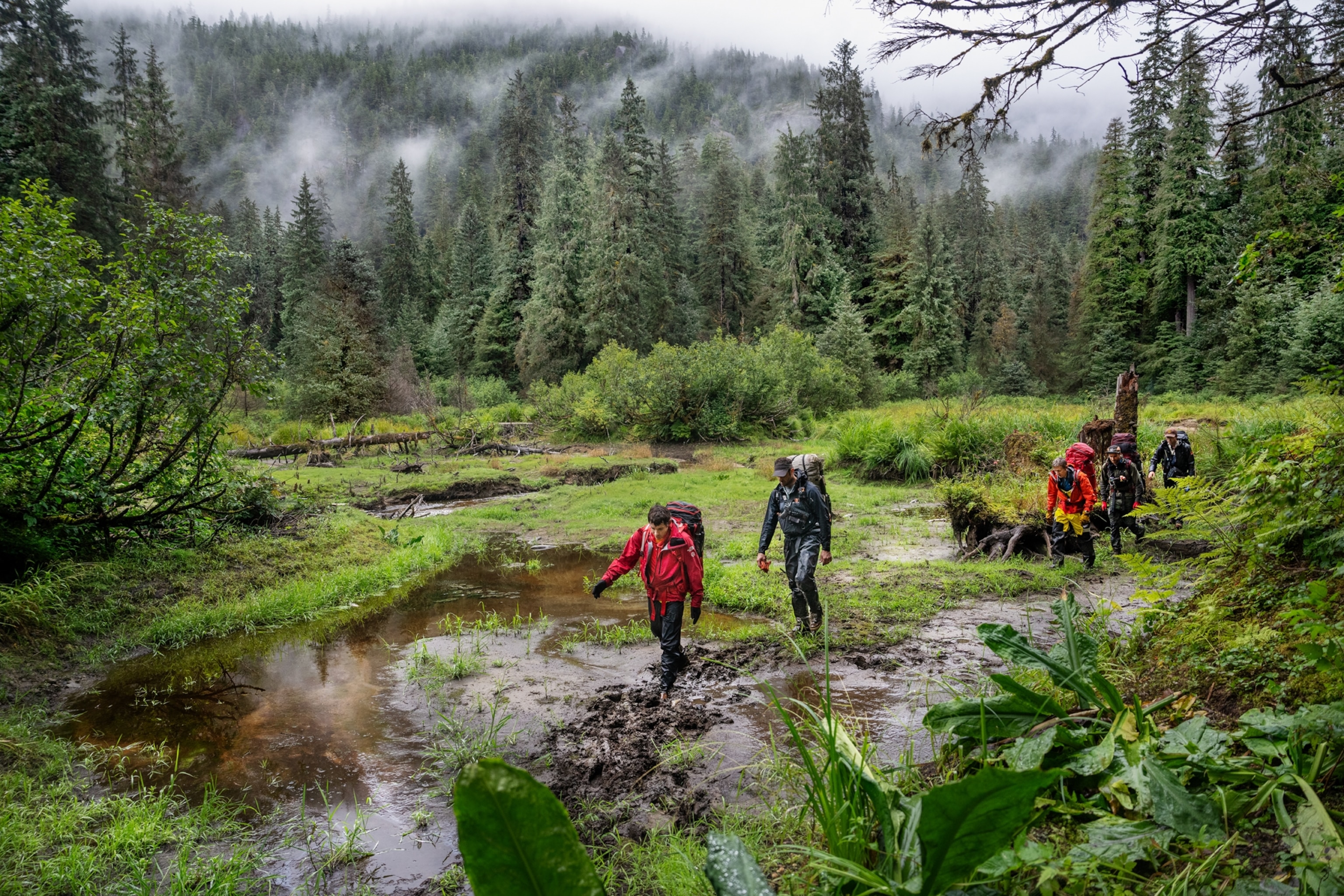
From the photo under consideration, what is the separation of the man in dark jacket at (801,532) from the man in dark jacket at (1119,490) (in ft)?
17.3

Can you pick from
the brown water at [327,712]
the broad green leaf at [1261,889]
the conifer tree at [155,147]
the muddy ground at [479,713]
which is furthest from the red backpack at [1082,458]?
the conifer tree at [155,147]

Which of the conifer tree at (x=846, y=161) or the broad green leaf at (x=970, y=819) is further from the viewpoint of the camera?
the conifer tree at (x=846, y=161)

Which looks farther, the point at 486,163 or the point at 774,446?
the point at 486,163

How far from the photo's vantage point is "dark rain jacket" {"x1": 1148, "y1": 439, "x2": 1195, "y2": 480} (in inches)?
422

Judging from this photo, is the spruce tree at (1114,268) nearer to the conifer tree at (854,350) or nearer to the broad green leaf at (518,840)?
the conifer tree at (854,350)

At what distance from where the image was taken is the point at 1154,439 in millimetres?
15195

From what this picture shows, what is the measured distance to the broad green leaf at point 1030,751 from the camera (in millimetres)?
1873

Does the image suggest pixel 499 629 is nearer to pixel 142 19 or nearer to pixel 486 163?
pixel 486 163

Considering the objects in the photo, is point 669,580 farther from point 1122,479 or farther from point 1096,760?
point 1122,479

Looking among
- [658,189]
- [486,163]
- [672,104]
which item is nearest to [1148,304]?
[658,189]

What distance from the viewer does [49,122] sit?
25344mm

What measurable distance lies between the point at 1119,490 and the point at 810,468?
5.48m

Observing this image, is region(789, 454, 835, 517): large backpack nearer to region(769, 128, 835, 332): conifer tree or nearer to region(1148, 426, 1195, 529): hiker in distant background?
region(1148, 426, 1195, 529): hiker in distant background

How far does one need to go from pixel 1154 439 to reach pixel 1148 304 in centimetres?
2756
